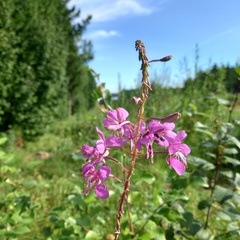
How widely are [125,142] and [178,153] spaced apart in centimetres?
17

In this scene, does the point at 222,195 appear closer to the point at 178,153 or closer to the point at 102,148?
the point at 178,153

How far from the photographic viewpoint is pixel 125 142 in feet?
2.80

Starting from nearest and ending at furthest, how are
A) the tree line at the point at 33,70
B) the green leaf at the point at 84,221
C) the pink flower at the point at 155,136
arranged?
the pink flower at the point at 155,136, the green leaf at the point at 84,221, the tree line at the point at 33,70

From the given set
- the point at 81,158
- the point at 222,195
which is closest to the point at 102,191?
the point at 81,158

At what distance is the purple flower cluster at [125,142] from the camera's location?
0.82 meters

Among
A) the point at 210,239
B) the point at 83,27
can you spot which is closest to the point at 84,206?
the point at 210,239

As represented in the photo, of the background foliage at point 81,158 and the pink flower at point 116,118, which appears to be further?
the background foliage at point 81,158

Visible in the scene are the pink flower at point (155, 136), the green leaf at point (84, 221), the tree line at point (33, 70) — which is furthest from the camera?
the tree line at point (33, 70)

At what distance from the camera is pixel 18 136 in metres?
8.01

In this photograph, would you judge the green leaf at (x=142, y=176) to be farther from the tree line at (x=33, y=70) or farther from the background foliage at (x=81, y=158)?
the tree line at (x=33, y=70)

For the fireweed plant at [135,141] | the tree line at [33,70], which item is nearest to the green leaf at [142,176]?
the fireweed plant at [135,141]

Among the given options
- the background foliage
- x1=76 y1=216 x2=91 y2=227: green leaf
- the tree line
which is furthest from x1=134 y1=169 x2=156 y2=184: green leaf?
the tree line

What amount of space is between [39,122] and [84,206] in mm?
6964

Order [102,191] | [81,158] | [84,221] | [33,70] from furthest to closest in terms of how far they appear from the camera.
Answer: [33,70], [81,158], [84,221], [102,191]
